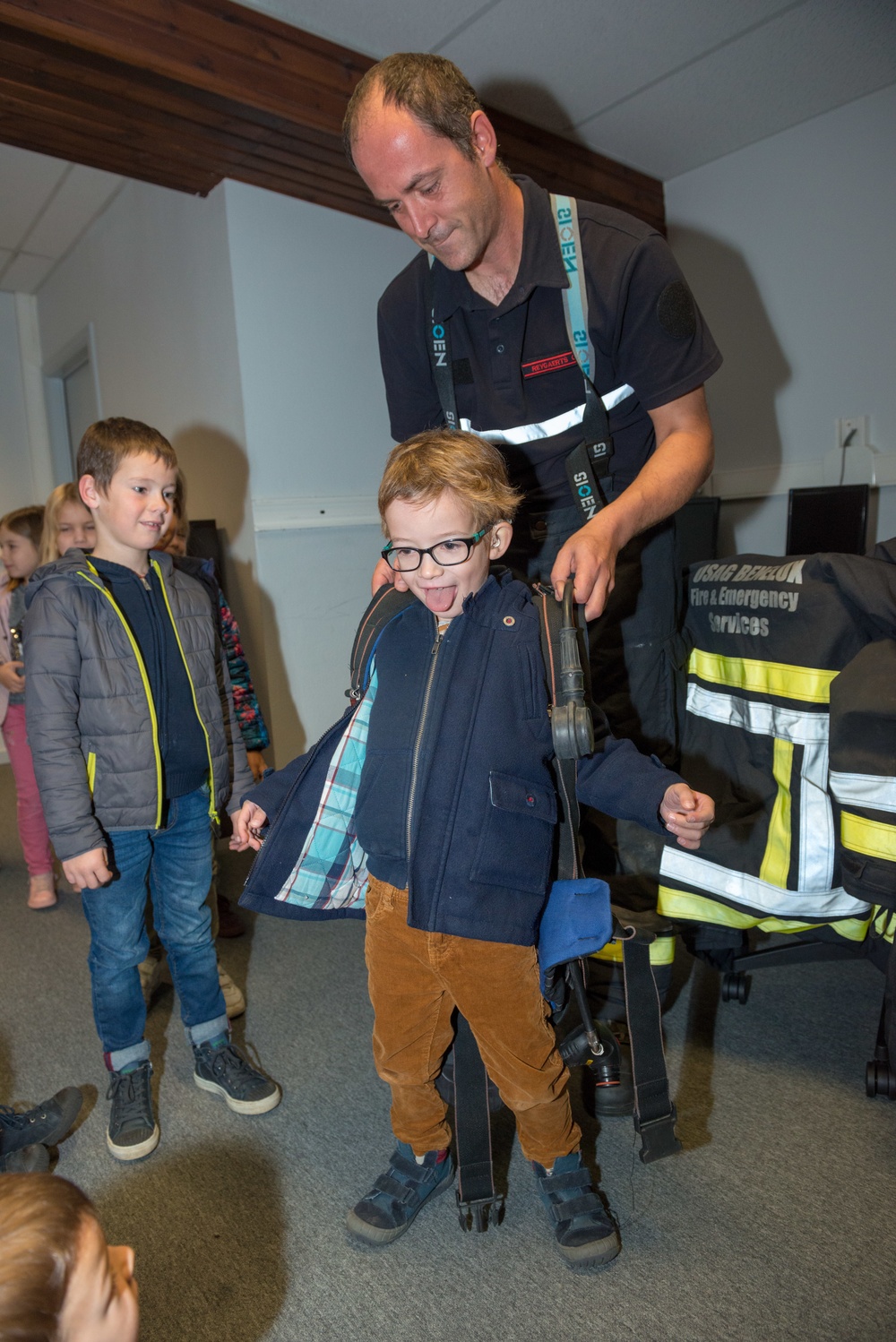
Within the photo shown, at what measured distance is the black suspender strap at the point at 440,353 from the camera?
61.8 inches

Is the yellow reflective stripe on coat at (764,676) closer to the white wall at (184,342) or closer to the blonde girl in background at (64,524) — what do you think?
the blonde girl in background at (64,524)

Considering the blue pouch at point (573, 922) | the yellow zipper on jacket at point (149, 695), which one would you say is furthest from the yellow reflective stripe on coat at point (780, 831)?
the yellow zipper on jacket at point (149, 695)

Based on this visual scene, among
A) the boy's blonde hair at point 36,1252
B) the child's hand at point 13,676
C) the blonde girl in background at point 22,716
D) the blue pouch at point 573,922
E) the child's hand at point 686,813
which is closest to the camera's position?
the boy's blonde hair at point 36,1252

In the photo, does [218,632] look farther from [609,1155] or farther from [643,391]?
[609,1155]

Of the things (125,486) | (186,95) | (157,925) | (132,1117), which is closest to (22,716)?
(157,925)

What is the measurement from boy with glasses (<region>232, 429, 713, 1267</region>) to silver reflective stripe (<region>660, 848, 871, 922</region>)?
0.56 meters

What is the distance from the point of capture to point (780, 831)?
64.7 inches

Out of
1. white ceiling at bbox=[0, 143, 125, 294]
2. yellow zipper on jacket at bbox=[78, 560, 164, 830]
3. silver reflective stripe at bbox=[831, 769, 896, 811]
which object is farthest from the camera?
white ceiling at bbox=[0, 143, 125, 294]

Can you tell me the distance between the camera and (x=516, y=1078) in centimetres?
126

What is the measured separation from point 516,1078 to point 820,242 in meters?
3.77

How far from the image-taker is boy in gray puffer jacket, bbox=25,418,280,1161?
158 centimetres

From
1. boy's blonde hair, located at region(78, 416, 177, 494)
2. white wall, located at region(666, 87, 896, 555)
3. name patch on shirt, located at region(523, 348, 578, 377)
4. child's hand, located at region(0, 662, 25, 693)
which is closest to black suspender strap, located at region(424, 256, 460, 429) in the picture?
name patch on shirt, located at region(523, 348, 578, 377)

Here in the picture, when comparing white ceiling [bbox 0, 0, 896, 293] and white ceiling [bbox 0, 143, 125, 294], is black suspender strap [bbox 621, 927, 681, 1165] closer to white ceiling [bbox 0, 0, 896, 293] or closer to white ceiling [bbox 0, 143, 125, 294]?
white ceiling [bbox 0, 0, 896, 293]

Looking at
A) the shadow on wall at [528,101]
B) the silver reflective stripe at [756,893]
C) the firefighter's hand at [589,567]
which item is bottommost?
the silver reflective stripe at [756,893]
